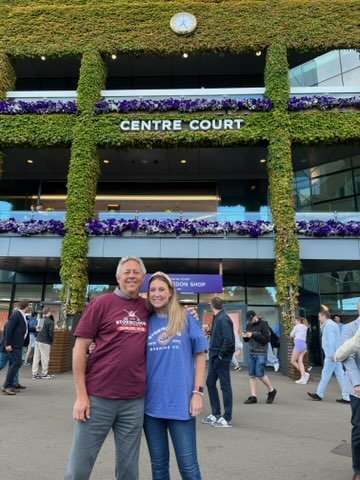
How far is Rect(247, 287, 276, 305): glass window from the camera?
58.3 feet

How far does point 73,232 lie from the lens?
48.8 ft

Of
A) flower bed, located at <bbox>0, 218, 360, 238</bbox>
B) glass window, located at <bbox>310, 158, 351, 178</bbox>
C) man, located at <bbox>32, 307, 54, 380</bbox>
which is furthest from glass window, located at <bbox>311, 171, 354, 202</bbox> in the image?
man, located at <bbox>32, 307, 54, 380</bbox>

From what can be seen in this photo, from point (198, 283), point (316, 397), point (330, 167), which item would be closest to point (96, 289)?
point (198, 283)

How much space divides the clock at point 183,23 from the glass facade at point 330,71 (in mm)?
5850

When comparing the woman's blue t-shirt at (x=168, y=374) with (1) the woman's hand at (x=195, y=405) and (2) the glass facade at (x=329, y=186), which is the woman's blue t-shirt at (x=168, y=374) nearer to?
(1) the woman's hand at (x=195, y=405)

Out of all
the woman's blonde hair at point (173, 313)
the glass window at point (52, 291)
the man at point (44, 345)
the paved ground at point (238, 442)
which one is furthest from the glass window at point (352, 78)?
the woman's blonde hair at point (173, 313)

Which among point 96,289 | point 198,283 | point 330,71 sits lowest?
point 198,283

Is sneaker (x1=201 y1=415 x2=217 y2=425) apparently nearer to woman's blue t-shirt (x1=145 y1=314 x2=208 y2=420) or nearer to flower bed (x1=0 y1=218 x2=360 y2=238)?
woman's blue t-shirt (x1=145 y1=314 x2=208 y2=420)

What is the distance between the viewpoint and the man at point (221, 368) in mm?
6523

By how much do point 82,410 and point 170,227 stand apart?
1237 centimetres

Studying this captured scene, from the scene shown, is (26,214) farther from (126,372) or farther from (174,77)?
(126,372)

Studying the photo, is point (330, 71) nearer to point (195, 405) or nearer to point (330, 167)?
point (330, 167)

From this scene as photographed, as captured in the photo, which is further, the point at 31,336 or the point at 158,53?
the point at 158,53

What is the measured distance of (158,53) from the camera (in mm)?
16938
